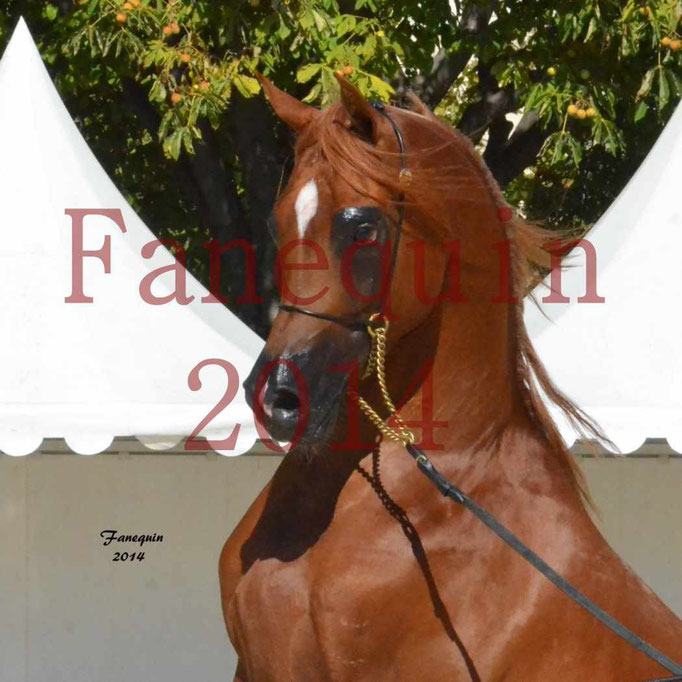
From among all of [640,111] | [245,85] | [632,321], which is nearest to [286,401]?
[632,321]

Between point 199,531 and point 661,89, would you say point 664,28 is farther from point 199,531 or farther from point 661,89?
point 199,531

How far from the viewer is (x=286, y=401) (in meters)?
1.85

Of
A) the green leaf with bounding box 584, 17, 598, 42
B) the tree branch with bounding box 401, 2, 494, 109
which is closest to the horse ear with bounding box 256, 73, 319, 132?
the green leaf with bounding box 584, 17, 598, 42

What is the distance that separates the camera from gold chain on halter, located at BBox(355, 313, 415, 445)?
197cm

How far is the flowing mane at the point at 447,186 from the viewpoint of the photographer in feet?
6.43

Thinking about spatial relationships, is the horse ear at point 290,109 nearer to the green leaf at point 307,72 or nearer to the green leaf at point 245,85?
the green leaf at point 307,72

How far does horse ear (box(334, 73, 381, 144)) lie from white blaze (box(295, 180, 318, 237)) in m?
0.13

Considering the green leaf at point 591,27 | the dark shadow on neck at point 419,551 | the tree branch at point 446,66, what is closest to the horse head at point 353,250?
the dark shadow on neck at point 419,551

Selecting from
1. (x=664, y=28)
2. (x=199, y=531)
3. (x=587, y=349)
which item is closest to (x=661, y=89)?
(x=664, y=28)

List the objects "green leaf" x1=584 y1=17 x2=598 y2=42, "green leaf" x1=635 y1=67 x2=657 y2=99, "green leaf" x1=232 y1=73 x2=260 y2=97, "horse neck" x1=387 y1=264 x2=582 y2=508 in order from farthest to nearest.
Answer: "green leaf" x1=635 y1=67 x2=657 y2=99 < "green leaf" x1=584 y1=17 x2=598 y2=42 < "green leaf" x1=232 y1=73 x2=260 y2=97 < "horse neck" x1=387 y1=264 x2=582 y2=508

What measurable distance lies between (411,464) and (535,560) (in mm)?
270

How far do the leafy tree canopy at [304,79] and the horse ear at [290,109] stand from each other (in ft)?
7.06

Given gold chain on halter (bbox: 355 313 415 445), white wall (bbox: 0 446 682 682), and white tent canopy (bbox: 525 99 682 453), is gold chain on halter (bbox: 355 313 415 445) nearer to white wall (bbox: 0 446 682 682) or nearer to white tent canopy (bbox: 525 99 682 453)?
white tent canopy (bbox: 525 99 682 453)

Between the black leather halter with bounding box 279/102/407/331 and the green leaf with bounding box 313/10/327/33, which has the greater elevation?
the black leather halter with bounding box 279/102/407/331
